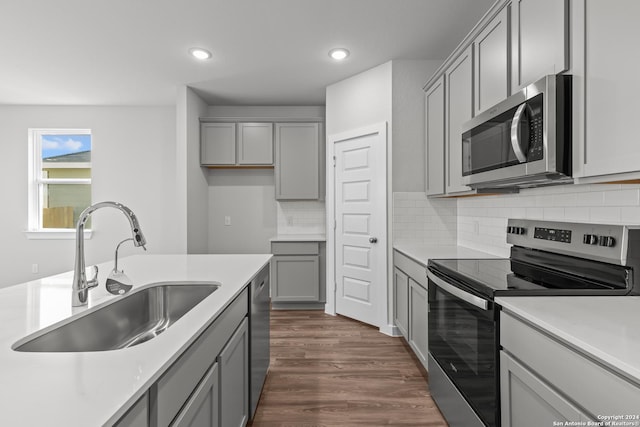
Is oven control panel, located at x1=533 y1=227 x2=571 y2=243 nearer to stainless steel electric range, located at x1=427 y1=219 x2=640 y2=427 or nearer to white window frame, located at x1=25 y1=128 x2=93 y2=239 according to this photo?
stainless steel electric range, located at x1=427 y1=219 x2=640 y2=427

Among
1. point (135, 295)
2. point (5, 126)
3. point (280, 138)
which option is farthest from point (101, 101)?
point (135, 295)

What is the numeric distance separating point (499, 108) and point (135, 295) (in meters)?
2.00

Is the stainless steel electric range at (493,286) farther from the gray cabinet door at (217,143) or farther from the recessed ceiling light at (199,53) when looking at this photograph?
the gray cabinet door at (217,143)

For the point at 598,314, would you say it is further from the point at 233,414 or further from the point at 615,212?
the point at 233,414

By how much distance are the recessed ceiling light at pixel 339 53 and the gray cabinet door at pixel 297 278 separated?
87.4 inches

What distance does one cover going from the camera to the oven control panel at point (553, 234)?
164 centimetres

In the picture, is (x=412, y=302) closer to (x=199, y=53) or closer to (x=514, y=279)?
(x=514, y=279)

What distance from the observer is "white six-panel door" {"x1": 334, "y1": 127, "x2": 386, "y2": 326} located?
3525 millimetres

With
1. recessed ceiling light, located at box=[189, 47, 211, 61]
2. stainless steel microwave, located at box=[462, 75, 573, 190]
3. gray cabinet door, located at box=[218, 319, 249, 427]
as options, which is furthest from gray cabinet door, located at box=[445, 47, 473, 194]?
Answer: recessed ceiling light, located at box=[189, 47, 211, 61]

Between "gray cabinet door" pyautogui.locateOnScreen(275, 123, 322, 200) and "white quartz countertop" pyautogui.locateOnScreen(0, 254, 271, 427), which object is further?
"gray cabinet door" pyautogui.locateOnScreen(275, 123, 322, 200)

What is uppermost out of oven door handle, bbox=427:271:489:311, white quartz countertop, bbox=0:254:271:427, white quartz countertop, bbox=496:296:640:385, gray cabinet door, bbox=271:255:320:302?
white quartz countertop, bbox=496:296:640:385

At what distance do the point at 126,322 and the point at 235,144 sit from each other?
11.2ft

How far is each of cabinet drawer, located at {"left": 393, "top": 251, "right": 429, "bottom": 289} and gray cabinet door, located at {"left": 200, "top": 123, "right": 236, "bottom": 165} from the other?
2.60 metres

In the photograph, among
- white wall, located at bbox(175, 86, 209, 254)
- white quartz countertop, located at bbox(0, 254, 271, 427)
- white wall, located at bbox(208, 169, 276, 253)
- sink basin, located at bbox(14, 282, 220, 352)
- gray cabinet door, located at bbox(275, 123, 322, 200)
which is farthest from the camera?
white wall, located at bbox(208, 169, 276, 253)
